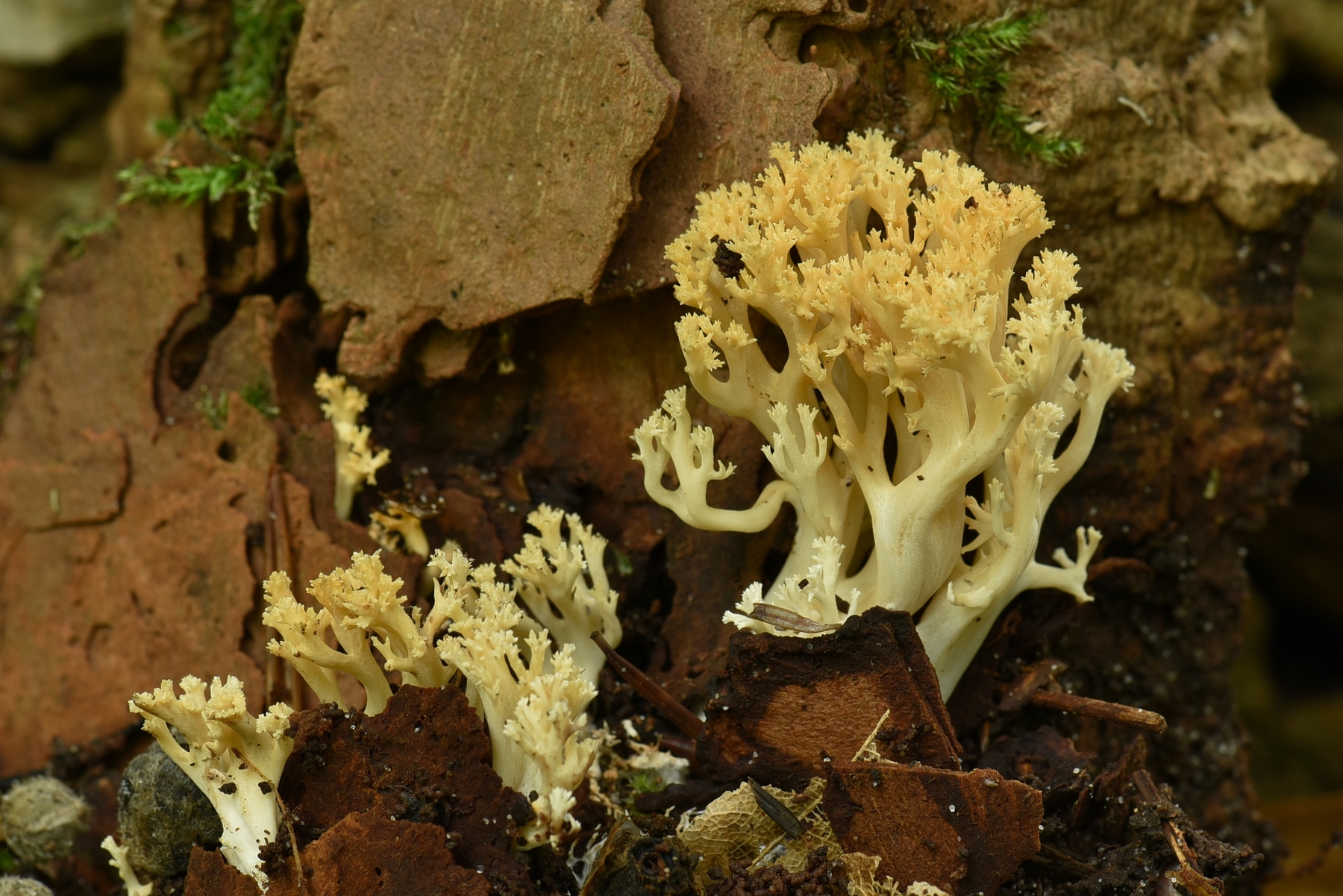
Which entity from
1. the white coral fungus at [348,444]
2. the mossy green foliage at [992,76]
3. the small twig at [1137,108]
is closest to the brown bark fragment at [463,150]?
the white coral fungus at [348,444]

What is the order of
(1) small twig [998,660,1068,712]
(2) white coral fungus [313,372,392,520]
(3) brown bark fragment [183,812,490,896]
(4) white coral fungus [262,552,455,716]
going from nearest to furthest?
1. (3) brown bark fragment [183,812,490,896]
2. (4) white coral fungus [262,552,455,716]
3. (1) small twig [998,660,1068,712]
4. (2) white coral fungus [313,372,392,520]

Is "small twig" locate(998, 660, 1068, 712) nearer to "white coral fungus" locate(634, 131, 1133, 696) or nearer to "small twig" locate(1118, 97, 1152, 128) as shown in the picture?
"white coral fungus" locate(634, 131, 1133, 696)

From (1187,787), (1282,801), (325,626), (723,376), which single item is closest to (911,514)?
(723,376)

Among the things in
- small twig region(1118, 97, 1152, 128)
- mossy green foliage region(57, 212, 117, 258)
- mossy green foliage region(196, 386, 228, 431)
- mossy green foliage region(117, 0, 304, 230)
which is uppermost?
small twig region(1118, 97, 1152, 128)

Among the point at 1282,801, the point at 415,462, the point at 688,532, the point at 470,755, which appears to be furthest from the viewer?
the point at 1282,801

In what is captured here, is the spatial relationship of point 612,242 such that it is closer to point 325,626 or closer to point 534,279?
point 534,279

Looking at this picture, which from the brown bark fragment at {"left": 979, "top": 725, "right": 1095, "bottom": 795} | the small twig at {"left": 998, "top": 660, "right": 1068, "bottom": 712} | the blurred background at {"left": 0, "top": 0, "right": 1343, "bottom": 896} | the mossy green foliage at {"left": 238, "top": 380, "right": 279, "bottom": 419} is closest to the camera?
the brown bark fragment at {"left": 979, "top": 725, "right": 1095, "bottom": 795}

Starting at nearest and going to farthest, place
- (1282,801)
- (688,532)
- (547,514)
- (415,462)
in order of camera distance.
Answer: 1. (547,514)
2. (688,532)
3. (415,462)
4. (1282,801)

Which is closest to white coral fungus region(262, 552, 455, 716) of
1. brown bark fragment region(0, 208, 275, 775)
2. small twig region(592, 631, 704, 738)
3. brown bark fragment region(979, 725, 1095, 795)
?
small twig region(592, 631, 704, 738)
